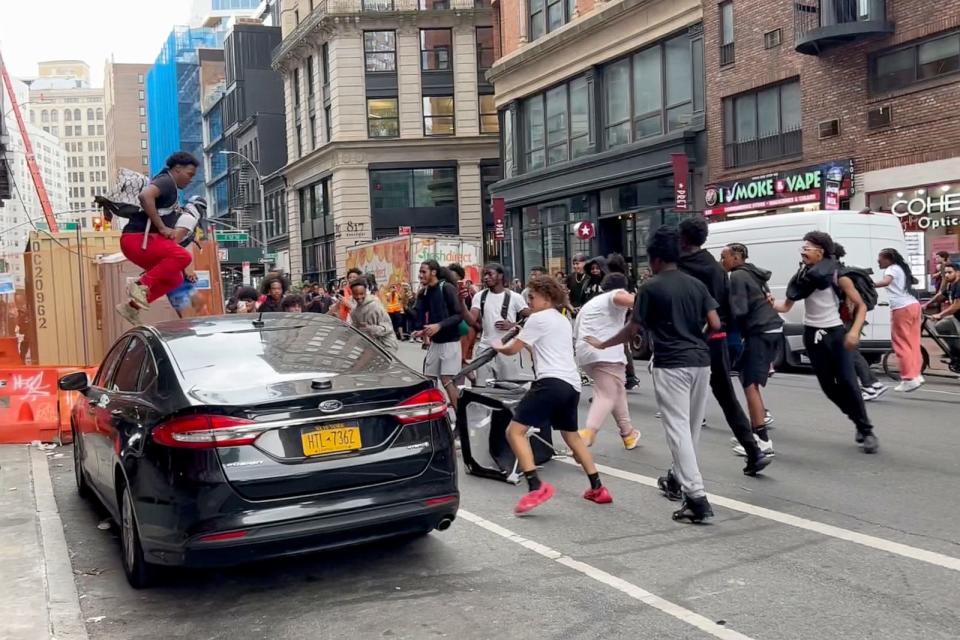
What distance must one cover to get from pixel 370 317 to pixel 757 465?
4.19 m

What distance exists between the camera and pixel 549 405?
22.4ft

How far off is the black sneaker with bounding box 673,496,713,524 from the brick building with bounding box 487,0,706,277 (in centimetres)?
2024

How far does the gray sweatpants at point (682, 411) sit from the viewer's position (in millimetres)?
6359

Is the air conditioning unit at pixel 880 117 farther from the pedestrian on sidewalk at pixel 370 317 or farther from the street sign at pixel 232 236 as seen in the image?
the street sign at pixel 232 236

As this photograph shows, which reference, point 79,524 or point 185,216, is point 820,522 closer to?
point 79,524

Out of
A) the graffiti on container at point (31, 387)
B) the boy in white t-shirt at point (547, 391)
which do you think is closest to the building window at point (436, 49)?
the graffiti on container at point (31, 387)

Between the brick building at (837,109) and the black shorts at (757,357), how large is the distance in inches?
509

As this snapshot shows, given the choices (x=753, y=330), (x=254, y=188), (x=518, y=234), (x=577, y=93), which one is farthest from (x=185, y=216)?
(x=254, y=188)

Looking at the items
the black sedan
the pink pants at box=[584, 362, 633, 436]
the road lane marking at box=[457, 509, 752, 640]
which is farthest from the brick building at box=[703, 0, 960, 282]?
the black sedan

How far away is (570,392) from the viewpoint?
22.6 feet

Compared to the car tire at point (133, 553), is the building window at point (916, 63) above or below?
above

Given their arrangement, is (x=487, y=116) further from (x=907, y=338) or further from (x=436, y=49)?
(x=907, y=338)

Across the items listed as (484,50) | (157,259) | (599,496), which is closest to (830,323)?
(599,496)

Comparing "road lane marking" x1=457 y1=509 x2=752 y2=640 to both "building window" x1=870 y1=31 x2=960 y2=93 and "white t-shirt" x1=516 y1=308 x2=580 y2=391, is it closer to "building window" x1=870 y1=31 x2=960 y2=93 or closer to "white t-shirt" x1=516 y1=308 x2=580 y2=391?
"white t-shirt" x1=516 y1=308 x2=580 y2=391
